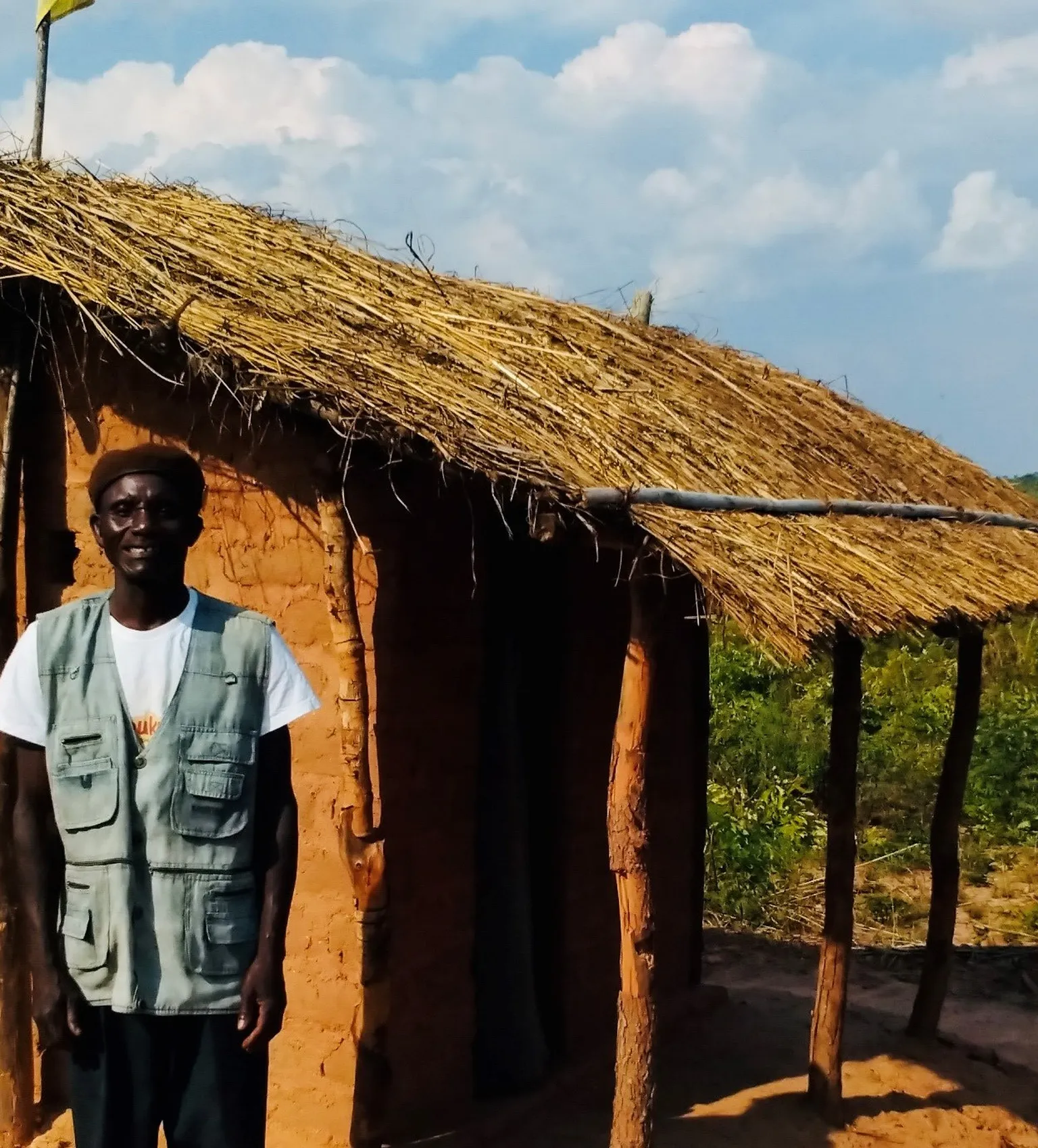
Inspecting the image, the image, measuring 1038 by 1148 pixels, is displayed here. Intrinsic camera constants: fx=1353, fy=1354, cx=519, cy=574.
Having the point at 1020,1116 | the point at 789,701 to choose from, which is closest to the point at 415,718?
the point at 1020,1116

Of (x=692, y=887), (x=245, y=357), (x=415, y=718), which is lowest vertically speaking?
(x=692, y=887)

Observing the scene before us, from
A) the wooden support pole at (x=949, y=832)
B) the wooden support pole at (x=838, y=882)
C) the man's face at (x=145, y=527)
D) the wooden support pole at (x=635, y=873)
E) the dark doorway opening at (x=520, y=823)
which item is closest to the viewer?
the man's face at (x=145, y=527)

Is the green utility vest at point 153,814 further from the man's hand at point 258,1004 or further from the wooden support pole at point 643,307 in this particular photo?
the wooden support pole at point 643,307

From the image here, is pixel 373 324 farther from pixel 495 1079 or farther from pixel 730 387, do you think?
pixel 495 1079

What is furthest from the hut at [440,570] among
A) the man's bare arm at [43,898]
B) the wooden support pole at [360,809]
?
the man's bare arm at [43,898]

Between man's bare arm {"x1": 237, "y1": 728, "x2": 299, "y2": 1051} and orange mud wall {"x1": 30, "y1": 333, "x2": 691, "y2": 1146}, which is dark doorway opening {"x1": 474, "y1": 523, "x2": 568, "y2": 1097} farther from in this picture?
man's bare arm {"x1": 237, "y1": 728, "x2": 299, "y2": 1051}

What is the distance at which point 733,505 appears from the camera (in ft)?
14.2

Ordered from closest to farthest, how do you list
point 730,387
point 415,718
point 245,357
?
1. point 245,357
2. point 415,718
3. point 730,387

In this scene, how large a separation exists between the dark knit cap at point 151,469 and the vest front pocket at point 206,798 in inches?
22.1

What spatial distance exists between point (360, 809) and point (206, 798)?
134cm

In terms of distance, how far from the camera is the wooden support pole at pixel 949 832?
6.48 meters

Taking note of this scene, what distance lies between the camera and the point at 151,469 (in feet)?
9.29

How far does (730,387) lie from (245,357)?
3.09 meters

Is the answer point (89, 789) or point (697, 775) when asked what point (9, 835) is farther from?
point (697, 775)
